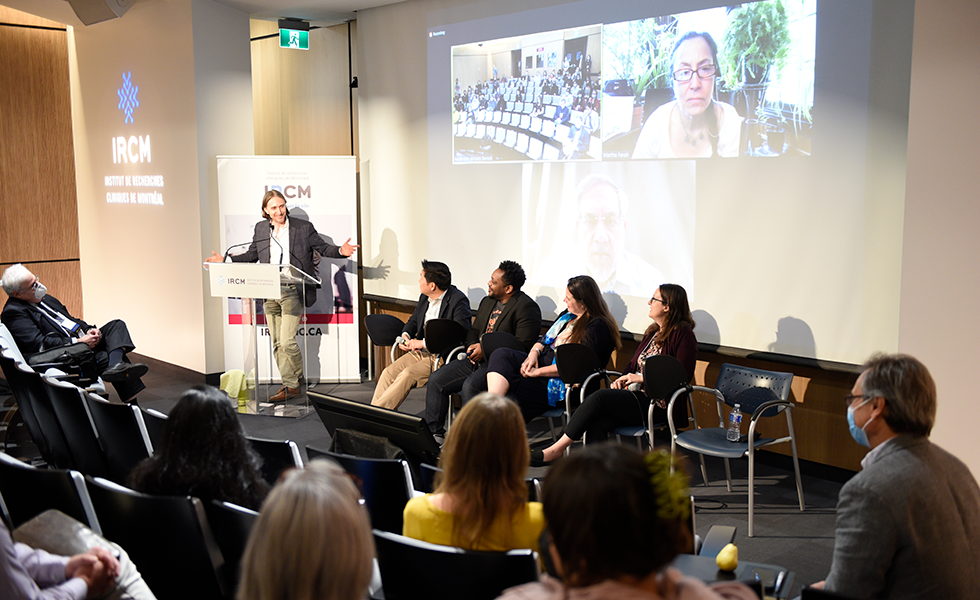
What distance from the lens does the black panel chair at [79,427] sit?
3557 mm

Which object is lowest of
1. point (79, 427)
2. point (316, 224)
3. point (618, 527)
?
point (79, 427)

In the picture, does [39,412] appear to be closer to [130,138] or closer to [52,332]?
[52,332]

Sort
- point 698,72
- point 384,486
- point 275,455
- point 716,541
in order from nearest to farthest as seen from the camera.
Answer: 1. point 716,541
2. point 384,486
3. point 275,455
4. point 698,72

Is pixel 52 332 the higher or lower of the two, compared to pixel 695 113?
lower

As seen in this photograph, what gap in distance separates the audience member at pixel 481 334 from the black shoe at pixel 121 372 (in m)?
2.10

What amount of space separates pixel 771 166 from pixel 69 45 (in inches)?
305

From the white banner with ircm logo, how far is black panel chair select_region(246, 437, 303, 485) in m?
4.19

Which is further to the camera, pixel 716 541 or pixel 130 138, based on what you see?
pixel 130 138

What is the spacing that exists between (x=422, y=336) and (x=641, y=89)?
2.47 metres

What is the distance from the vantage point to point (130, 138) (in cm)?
797

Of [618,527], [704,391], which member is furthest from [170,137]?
[618,527]

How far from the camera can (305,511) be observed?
4.38ft

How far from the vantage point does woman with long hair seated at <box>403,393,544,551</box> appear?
6.63 ft

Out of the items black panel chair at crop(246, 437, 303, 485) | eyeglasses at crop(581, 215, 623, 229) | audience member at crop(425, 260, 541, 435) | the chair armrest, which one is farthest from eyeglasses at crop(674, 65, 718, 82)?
black panel chair at crop(246, 437, 303, 485)
